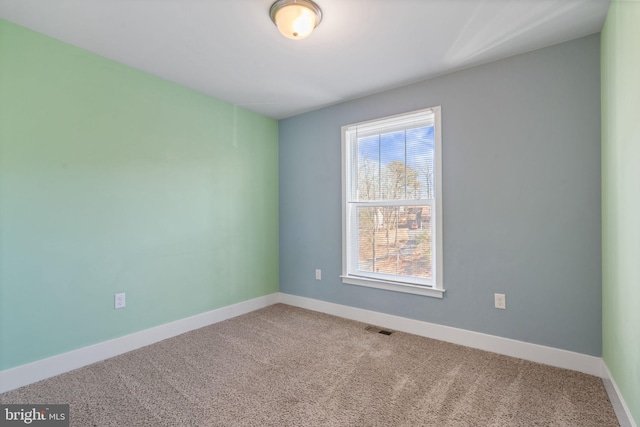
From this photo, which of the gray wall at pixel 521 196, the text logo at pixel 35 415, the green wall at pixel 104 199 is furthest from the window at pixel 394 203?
the text logo at pixel 35 415

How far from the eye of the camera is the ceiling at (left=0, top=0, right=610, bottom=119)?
6.13 feet

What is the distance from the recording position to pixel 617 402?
1766 millimetres

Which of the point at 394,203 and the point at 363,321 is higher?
the point at 394,203

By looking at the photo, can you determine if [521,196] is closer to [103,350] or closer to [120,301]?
[120,301]

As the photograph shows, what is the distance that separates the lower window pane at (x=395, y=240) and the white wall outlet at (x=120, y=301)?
2241mm

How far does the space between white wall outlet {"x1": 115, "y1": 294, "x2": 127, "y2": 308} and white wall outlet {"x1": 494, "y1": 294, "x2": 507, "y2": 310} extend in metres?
3.07

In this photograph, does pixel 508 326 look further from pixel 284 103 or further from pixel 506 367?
pixel 284 103

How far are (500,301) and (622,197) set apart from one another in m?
1.16

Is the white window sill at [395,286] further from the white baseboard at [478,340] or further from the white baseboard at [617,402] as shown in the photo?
the white baseboard at [617,402]

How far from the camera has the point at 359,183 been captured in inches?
133

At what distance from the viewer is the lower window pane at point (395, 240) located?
2.94 metres

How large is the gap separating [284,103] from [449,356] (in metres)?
2.95

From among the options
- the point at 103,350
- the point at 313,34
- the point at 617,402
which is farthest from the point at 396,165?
the point at 103,350

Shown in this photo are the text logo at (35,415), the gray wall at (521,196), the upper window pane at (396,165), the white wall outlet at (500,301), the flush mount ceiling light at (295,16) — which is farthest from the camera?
the upper window pane at (396,165)
